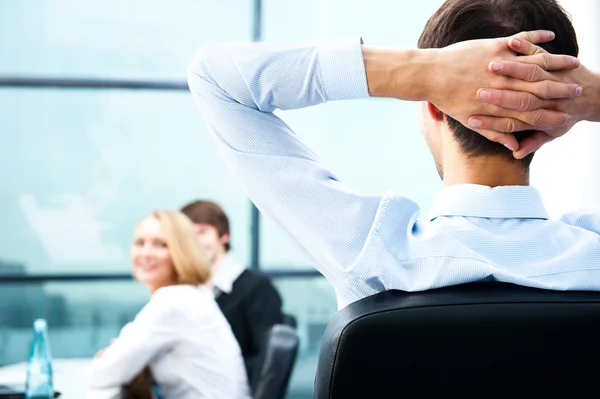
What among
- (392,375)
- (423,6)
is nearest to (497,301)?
(392,375)

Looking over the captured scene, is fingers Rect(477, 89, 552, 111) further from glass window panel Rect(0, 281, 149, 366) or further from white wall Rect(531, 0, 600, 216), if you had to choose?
glass window panel Rect(0, 281, 149, 366)

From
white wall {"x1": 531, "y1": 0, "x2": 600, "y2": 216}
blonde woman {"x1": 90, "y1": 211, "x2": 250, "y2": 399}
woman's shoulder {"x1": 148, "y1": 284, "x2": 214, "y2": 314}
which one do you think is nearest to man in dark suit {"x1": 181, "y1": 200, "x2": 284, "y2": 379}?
blonde woman {"x1": 90, "y1": 211, "x2": 250, "y2": 399}

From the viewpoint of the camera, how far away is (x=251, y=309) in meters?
3.64

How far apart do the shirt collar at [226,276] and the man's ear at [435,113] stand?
2812 millimetres

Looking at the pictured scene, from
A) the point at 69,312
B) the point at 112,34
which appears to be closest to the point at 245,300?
the point at 69,312

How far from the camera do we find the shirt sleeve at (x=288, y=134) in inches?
33.5

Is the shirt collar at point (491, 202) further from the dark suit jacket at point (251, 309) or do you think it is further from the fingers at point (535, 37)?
the dark suit jacket at point (251, 309)

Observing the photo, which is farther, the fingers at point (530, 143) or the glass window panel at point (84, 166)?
the glass window panel at point (84, 166)

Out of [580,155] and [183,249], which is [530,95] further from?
[580,155]

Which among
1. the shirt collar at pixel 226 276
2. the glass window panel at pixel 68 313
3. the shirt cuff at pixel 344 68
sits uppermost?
the shirt cuff at pixel 344 68

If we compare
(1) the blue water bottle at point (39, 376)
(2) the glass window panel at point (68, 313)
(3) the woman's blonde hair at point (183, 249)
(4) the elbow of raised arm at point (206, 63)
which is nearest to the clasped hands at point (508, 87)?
(4) the elbow of raised arm at point (206, 63)

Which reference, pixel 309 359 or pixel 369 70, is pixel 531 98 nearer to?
pixel 369 70

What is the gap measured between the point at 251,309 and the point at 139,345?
96cm

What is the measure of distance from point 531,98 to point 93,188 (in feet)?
12.6
